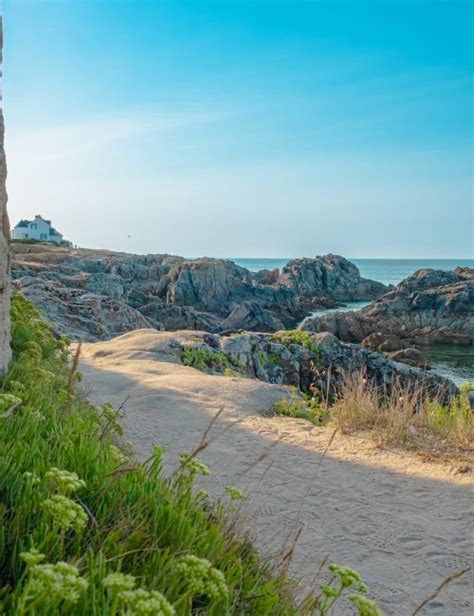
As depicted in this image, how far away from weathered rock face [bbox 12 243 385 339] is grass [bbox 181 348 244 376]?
4744 millimetres

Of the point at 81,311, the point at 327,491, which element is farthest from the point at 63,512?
the point at 81,311

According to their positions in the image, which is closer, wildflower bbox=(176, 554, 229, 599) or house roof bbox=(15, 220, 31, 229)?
wildflower bbox=(176, 554, 229, 599)

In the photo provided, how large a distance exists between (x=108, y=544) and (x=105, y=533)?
0.21 m

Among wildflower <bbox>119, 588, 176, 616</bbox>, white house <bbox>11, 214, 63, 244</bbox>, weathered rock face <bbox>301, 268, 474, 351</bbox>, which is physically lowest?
weathered rock face <bbox>301, 268, 474, 351</bbox>

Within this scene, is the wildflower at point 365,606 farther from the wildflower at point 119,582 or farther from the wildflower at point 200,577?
the wildflower at point 119,582

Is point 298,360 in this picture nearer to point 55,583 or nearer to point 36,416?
point 36,416

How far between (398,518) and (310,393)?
9401 millimetres

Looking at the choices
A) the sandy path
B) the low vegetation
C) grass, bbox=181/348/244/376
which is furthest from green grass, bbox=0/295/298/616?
grass, bbox=181/348/244/376

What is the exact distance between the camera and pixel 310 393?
15055 millimetres

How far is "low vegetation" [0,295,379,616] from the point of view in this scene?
167 cm

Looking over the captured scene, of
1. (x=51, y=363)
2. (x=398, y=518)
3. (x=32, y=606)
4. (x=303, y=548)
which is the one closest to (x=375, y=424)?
(x=398, y=518)

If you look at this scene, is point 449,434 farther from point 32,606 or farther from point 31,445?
point 32,606

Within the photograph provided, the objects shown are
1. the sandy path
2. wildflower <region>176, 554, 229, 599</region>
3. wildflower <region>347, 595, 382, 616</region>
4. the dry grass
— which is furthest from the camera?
the dry grass

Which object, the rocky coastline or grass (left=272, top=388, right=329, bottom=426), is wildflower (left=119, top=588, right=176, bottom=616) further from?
grass (left=272, top=388, right=329, bottom=426)
